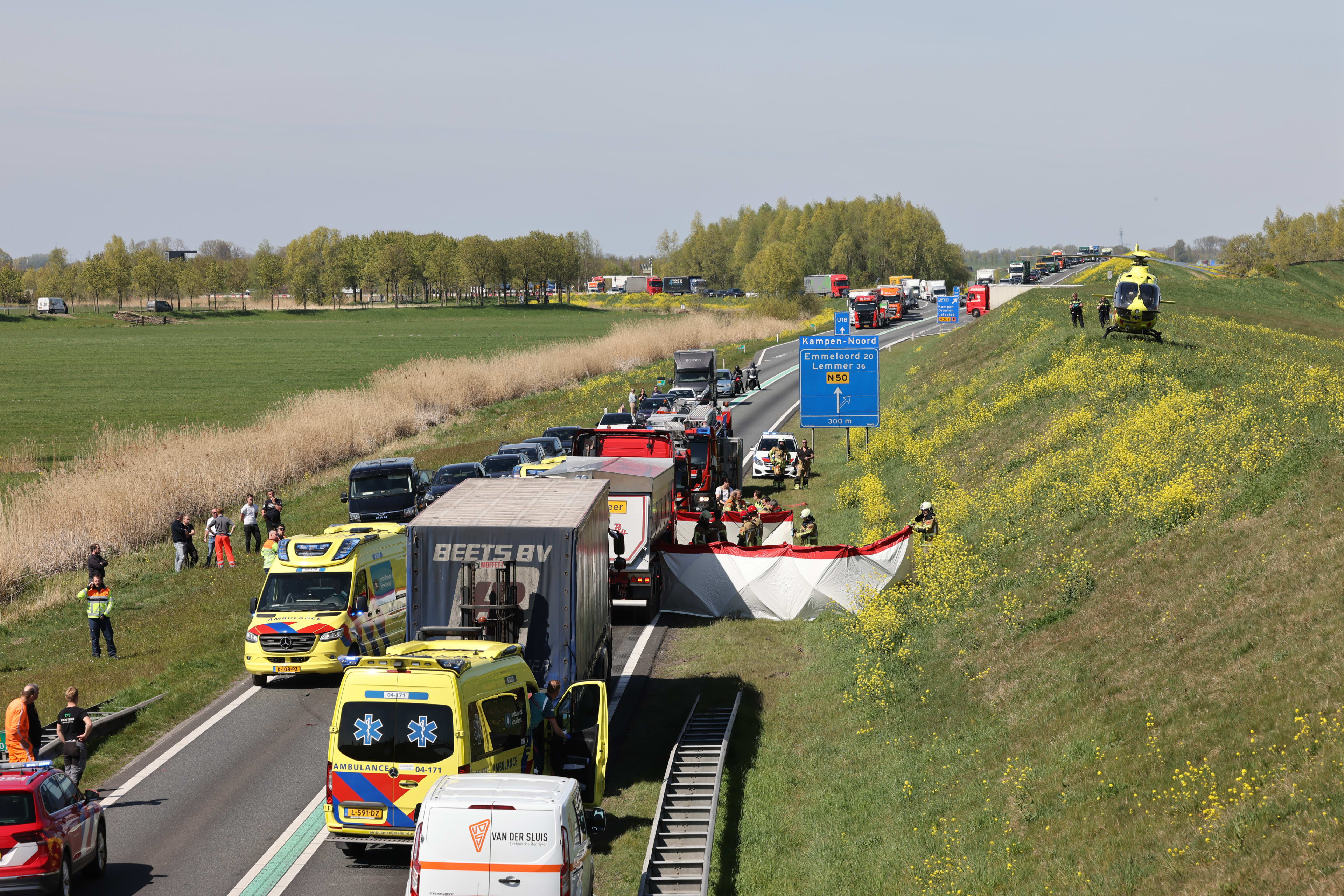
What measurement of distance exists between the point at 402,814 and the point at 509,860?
3.29 metres

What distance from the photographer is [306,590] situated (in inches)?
834

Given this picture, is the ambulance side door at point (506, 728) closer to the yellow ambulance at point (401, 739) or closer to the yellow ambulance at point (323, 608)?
the yellow ambulance at point (401, 739)

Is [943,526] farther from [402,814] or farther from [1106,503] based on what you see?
[402,814]

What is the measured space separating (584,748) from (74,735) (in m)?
7.59

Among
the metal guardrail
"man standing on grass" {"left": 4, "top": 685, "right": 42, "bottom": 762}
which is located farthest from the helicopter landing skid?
"man standing on grass" {"left": 4, "top": 685, "right": 42, "bottom": 762}

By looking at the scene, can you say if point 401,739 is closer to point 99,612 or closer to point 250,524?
point 99,612

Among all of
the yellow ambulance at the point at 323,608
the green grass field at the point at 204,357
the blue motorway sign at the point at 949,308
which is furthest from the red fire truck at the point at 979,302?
the yellow ambulance at the point at 323,608

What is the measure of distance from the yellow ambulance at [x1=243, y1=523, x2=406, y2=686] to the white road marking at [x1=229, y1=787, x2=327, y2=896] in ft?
14.4

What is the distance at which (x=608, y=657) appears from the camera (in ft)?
63.8

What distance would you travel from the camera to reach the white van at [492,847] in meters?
9.80

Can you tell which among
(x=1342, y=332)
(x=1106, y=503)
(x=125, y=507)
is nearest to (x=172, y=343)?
(x=125, y=507)

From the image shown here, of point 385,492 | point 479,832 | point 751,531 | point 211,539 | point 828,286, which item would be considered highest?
point 828,286

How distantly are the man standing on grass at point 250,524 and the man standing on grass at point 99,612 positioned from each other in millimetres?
9601

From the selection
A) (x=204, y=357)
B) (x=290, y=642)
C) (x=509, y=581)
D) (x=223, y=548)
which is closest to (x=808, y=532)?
(x=290, y=642)
